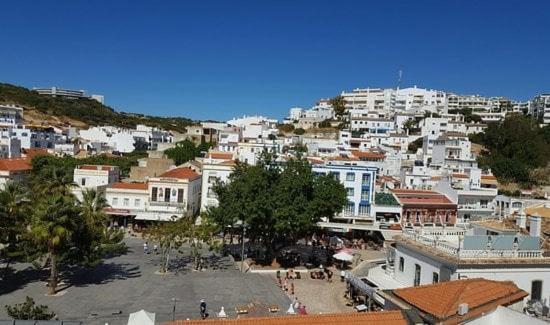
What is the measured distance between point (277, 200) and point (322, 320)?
22.2 metres

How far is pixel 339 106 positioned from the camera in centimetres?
13262

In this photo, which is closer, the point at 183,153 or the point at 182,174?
the point at 182,174

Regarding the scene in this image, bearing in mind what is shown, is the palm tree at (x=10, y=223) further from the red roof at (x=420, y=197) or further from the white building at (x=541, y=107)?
the white building at (x=541, y=107)

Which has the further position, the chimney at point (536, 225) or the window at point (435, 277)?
the chimney at point (536, 225)

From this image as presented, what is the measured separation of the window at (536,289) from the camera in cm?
2114

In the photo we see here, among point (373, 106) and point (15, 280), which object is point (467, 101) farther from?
point (15, 280)

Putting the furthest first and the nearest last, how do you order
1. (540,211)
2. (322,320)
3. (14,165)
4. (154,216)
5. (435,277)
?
1. (14,165)
2. (154,216)
3. (540,211)
4. (435,277)
5. (322,320)

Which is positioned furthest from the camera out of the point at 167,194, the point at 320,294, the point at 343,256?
the point at 167,194

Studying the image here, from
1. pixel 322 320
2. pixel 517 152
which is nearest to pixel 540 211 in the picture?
pixel 322 320

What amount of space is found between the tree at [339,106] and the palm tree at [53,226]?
105207mm

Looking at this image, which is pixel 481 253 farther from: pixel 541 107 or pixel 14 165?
pixel 541 107

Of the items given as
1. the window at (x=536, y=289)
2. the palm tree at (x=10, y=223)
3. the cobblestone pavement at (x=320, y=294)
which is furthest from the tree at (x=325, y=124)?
the window at (x=536, y=289)

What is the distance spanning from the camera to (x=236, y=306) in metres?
26.7

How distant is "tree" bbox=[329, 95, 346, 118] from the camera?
13096 cm
